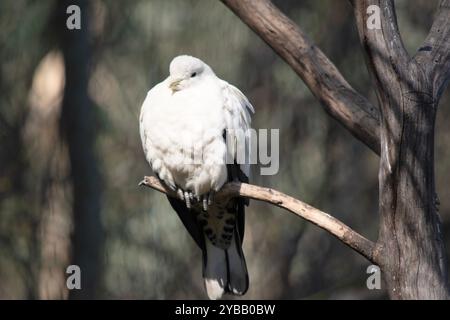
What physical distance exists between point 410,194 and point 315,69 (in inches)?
34.5

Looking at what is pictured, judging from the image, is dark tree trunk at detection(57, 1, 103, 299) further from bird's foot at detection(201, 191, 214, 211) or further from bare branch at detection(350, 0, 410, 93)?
bare branch at detection(350, 0, 410, 93)

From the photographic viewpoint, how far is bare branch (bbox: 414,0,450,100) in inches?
115

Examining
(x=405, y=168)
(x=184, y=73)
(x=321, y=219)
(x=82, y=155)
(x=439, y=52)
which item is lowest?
(x=321, y=219)

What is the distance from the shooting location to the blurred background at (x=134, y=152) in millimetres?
5359

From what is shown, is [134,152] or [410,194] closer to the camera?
[410,194]

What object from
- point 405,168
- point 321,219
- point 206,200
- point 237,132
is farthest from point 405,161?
point 206,200

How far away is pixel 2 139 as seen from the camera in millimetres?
5570

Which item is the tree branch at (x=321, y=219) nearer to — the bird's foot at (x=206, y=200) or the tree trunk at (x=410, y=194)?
the tree trunk at (x=410, y=194)

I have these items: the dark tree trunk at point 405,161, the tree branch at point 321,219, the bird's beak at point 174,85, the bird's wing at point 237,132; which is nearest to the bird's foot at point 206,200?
the bird's wing at point 237,132

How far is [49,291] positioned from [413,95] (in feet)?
10.3

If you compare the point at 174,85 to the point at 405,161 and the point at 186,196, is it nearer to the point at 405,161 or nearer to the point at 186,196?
the point at 186,196

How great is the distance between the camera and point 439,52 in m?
2.99

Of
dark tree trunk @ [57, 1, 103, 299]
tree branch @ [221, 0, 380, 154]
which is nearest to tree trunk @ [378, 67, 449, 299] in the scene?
tree branch @ [221, 0, 380, 154]

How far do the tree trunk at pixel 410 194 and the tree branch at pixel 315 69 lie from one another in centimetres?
46
